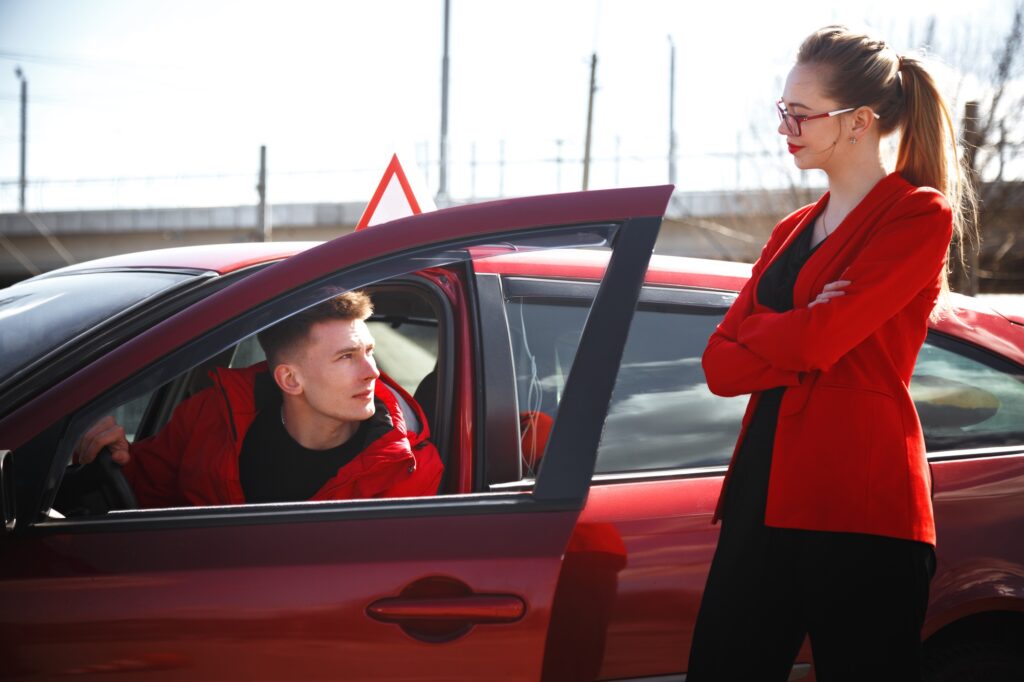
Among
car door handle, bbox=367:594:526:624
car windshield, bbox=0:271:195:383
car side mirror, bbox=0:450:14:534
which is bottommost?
car door handle, bbox=367:594:526:624

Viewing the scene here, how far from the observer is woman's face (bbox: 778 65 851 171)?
1804mm

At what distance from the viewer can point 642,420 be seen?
7.52 feet

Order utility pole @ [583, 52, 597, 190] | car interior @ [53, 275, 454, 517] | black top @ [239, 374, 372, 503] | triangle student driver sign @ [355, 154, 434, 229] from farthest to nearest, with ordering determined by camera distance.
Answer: utility pole @ [583, 52, 597, 190] → triangle student driver sign @ [355, 154, 434, 229] → black top @ [239, 374, 372, 503] → car interior @ [53, 275, 454, 517]

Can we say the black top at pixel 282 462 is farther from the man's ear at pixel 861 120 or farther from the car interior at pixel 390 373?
the man's ear at pixel 861 120

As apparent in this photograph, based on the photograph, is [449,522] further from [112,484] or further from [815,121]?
[815,121]

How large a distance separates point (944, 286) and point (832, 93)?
0.41 m

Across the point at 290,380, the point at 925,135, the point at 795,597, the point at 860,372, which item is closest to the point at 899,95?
the point at 925,135

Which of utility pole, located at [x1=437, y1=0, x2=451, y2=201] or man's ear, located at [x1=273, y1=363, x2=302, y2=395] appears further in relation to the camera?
utility pole, located at [x1=437, y1=0, x2=451, y2=201]

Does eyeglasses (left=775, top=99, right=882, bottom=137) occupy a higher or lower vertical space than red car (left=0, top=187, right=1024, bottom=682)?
higher

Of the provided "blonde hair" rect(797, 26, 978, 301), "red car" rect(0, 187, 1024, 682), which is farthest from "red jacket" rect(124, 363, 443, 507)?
"blonde hair" rect(797, 26, 978, 301)

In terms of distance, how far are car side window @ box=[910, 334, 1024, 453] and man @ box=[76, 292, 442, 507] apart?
1179 mm

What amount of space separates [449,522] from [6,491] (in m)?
0.72

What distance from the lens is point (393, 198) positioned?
4.24 m

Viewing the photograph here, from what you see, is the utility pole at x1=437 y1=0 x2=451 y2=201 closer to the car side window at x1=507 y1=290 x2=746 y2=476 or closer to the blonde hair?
the car side window at x1=507 y1=290 x2=746 y2=476
